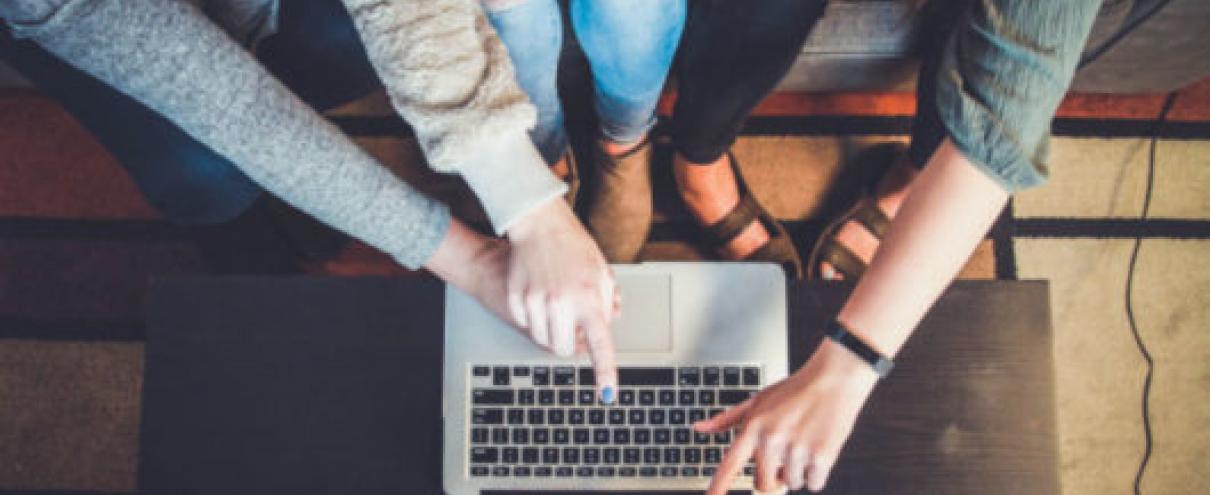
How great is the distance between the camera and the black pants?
32.4 inches

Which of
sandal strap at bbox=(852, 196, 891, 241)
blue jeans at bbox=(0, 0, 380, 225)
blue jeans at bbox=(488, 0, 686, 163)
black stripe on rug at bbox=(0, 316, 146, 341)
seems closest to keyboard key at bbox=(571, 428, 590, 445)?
blue jeans at bbox=(488, 0, 686, 163)

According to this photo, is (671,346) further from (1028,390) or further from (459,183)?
(459,183)

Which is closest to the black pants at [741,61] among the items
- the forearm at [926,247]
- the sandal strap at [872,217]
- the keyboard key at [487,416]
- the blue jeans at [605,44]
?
the blue jeans at [605,44]

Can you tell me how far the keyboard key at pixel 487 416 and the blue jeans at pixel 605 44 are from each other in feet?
1.30

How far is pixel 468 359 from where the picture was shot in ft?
2.29

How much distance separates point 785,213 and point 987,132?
704 mm

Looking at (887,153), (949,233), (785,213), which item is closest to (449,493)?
(949,233)

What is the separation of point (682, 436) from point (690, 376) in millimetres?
58

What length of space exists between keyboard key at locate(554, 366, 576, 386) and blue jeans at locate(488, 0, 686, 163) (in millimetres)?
365

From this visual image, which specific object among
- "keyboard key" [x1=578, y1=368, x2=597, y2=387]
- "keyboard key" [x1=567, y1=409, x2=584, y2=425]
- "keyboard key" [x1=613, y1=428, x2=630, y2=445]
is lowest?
"keyboard key" [x1=613, y1=428, x2=630, y2=445]

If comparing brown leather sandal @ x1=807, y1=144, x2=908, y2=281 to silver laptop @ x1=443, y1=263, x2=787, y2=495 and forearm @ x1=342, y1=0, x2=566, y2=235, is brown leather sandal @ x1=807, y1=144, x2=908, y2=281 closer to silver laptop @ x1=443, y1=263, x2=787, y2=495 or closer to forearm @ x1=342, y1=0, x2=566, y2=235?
silver laptop @ x1=443, y1=263, x2=787, y2=495

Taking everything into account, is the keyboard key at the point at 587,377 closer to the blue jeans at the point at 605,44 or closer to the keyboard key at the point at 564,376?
the keyboard key at the point at 564,376

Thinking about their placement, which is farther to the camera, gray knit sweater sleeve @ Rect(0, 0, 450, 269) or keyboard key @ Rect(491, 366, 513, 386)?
keyboard key @ Rect(491, 366, 513, 386)

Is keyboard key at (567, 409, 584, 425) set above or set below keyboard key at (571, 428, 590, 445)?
above
